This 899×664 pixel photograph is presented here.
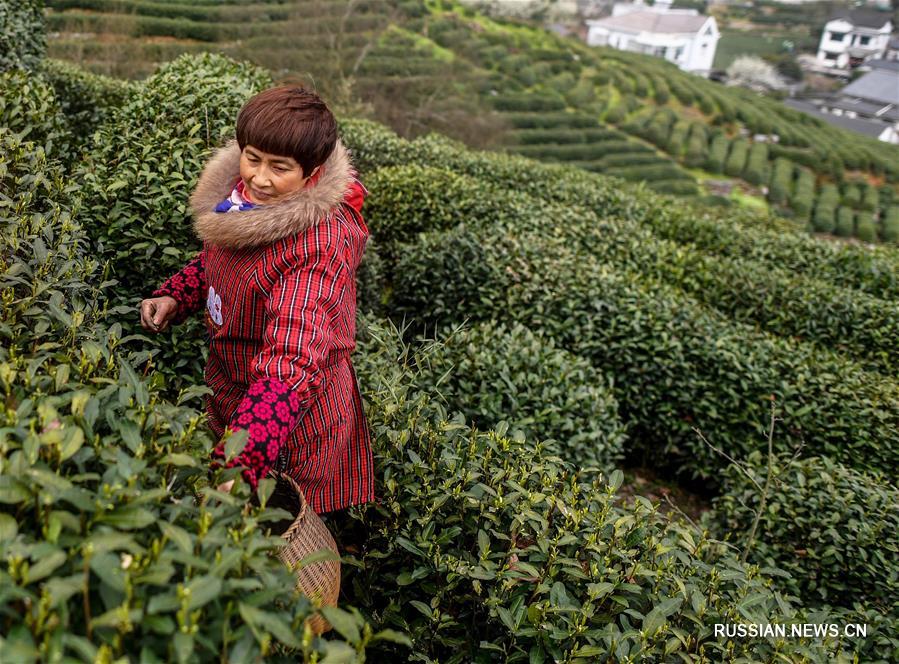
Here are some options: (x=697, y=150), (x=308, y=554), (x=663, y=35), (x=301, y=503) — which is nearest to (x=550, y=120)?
(x=697, y=150)

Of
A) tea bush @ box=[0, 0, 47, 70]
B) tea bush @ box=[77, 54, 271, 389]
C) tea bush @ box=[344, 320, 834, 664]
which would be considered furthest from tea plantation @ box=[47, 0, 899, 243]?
tea bush @ box=[344, 320, 834, 664]

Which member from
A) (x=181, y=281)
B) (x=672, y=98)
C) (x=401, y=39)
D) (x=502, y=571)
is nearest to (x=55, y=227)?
(x=181, y=281)

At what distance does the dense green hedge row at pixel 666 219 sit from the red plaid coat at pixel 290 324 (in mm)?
5981

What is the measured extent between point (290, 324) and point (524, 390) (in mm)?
2119

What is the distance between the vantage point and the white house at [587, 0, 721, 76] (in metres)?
67.4

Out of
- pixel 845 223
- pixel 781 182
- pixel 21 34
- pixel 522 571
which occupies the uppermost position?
pixel 21 34

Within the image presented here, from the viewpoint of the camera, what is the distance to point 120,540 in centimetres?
94

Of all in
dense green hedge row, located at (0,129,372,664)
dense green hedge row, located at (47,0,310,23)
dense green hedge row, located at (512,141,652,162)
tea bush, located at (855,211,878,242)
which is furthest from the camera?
dense green hedge row, located at (512,141,652,162)

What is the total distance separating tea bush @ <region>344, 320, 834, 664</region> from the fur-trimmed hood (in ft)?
2.82

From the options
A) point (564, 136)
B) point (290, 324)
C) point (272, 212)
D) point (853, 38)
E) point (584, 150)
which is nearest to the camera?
point (290, 324)

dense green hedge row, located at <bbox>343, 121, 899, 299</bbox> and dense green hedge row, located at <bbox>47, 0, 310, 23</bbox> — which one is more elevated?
dense green hedge row, located at <bbox>47, 0, 310, 23</bbox>

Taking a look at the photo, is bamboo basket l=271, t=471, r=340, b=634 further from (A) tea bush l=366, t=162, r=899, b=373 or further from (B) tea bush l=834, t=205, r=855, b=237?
(B) tea bush l=834, t=205, r=855, b=237

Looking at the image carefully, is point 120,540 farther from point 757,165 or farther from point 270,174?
point 757,165

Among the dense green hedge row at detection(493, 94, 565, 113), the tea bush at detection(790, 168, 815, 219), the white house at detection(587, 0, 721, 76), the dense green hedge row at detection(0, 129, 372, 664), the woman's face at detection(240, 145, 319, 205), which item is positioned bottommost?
the tea bush at detection(790, 168, 815, 219)
